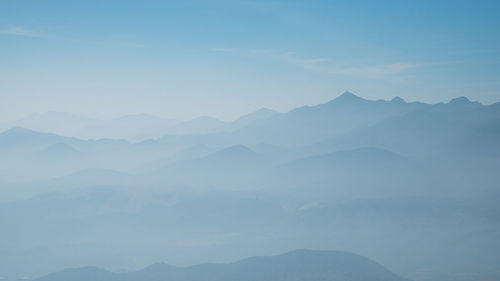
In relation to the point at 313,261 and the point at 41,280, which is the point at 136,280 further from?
Answer: the point at 313,261

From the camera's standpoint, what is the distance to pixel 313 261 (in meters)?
192

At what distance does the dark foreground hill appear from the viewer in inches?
7121

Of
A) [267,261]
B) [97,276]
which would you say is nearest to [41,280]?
[97,276]

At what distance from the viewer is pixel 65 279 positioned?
18438 centimetres

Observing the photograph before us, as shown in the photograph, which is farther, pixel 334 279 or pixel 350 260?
pixel 350 260

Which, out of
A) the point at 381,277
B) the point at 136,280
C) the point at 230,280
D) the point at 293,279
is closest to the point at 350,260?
the point at 381,277

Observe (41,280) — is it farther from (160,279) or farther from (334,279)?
(334,279)

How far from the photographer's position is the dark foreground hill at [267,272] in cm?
18088

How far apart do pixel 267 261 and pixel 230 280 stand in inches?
1001

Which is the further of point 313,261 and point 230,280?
point 313,261

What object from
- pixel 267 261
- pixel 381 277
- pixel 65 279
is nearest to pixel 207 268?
pixel 267 261

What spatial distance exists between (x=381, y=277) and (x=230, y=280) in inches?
2739

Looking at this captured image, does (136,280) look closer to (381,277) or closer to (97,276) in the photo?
(97,276)

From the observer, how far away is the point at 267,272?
612 feet
